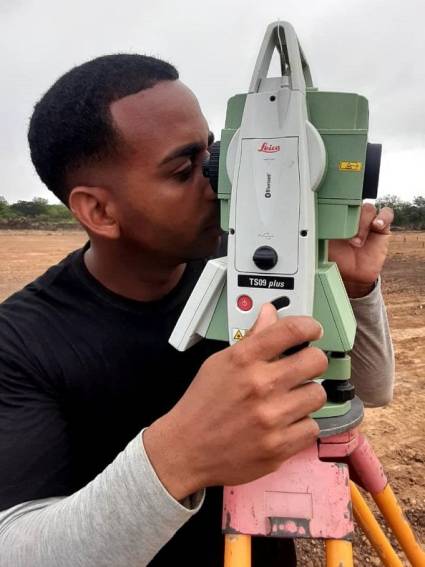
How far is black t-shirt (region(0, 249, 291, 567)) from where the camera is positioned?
3.56 ft

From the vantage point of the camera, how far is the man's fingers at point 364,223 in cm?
100

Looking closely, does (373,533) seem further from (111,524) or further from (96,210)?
(96,210)

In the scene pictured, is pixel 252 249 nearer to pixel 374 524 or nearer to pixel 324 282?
pixel 324 282

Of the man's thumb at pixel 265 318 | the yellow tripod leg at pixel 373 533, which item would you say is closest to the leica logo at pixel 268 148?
the man's thumb at pixel 265 318

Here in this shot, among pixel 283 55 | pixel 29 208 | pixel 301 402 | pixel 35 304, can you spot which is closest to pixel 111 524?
pixel 301 402

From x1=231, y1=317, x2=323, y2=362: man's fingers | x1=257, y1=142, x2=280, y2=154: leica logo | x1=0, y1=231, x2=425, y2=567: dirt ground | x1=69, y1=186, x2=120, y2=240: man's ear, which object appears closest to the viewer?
x1=231, y1=317, x2=323, y2=362: man's fingers

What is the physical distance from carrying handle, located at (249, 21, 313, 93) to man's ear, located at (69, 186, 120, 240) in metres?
0.48

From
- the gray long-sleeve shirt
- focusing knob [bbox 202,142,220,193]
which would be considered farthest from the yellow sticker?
the gray long-sleeve shirt

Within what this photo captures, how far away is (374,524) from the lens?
1.44m

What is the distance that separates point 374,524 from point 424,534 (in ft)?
3.45

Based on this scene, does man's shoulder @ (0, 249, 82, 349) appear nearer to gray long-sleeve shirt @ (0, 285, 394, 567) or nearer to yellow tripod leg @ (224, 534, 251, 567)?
gray long-sleeve shirt @ (0, 285, 394, 567)

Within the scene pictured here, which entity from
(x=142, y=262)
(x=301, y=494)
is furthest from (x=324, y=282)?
(x=142, y=262)

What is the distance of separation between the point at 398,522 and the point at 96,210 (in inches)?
39.4

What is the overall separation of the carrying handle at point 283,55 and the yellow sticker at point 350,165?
0.13 m
